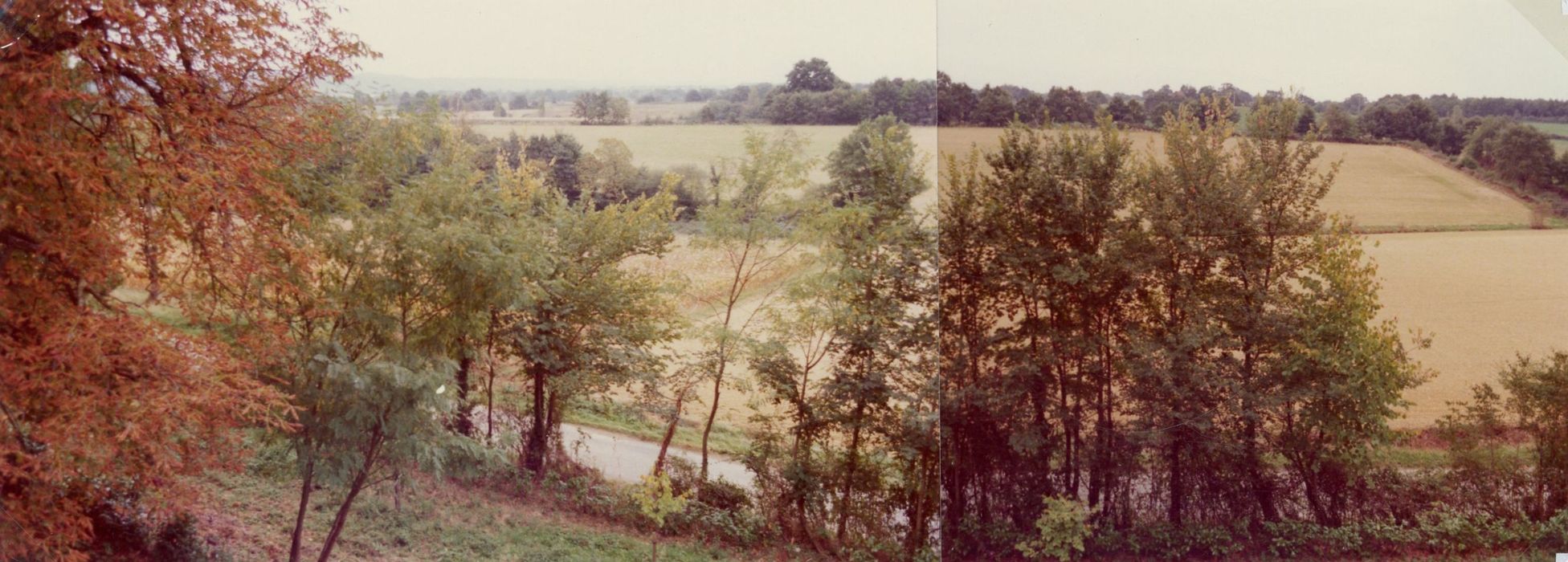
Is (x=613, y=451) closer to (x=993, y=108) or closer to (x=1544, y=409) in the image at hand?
(x=993, y=108)

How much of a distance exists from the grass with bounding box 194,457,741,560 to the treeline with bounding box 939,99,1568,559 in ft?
5.76

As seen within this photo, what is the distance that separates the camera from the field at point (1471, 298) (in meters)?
4.92

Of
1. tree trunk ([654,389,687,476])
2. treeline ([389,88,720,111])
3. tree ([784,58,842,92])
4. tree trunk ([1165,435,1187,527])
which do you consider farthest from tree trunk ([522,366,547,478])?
tree trunk ([1165,435,1187,527])

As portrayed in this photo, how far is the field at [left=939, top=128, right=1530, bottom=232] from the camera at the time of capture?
494 centimetres

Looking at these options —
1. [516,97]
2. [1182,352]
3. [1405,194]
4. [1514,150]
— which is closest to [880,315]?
[1182,352]

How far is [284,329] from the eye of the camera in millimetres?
4102

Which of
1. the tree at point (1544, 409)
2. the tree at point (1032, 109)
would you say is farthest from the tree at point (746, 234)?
the tree at point (1544, 409)

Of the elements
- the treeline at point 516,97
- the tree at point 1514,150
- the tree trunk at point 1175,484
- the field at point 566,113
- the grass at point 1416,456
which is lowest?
the tree trunk at point 1175,484

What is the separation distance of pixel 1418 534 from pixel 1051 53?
2873 millimetres

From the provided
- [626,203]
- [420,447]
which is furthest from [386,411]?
[626,203]

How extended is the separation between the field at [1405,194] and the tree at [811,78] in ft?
4.91

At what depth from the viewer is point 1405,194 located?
197 inches

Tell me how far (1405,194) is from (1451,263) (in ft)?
1.26

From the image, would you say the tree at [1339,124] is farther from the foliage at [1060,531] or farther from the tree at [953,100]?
the foliage at [1060,531]
